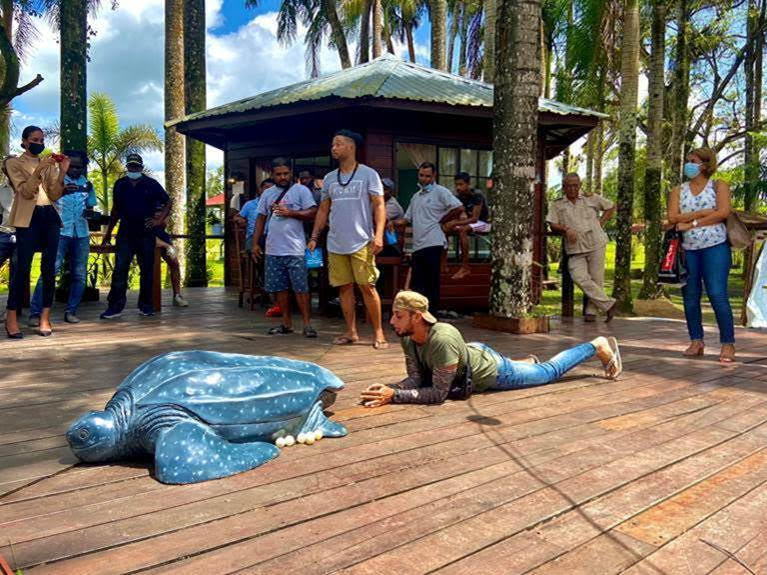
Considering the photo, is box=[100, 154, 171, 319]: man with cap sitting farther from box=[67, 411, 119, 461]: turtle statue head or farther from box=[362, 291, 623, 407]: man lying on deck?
box=[67, 411, 119, 461]: turtle statue head

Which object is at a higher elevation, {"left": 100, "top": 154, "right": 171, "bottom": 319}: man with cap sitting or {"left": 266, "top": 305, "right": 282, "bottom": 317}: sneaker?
{"left": 100, "top": 154, "right": 171, "bottom": 319}: man with cap sitting

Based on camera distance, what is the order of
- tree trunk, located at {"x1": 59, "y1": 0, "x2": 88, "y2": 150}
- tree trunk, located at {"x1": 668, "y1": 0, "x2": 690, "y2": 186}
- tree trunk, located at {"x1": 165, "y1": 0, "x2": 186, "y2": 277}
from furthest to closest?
tree trunk, located at {"x1": 668, "y1": 0, "x2": 690, "y2": 186} < tree trunk, located at {"x1": 165, "y1": 0, "x2": 186, "y2": 277} < tree trunk, located at {"x1": 59, "y1": 0, "x2": 88, "y2": 150}

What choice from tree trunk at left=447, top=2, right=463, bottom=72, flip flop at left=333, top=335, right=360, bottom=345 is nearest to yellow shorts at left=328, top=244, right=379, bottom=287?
flip flop at left=333, top=335, right=360, bottom=345

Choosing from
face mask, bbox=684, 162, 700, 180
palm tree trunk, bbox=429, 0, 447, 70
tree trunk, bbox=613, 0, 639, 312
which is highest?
palm tree trunk, bbox=429, 0, 447, 70

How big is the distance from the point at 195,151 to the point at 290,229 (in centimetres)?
807

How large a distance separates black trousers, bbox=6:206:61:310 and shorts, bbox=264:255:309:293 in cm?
191

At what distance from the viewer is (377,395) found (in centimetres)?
350

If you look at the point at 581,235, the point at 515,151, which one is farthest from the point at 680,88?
the point at 515,151

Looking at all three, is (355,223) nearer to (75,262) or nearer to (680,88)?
(75,262)

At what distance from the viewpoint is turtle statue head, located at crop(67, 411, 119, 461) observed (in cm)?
256

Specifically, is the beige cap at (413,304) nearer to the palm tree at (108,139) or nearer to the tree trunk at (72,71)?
the tree trunk at (72,71)

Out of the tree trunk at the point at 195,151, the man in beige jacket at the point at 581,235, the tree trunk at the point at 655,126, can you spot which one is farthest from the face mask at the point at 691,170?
the tree trunk at the point at 195,151

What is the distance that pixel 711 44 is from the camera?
2364cm

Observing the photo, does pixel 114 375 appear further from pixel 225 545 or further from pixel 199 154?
pixel 199 154
